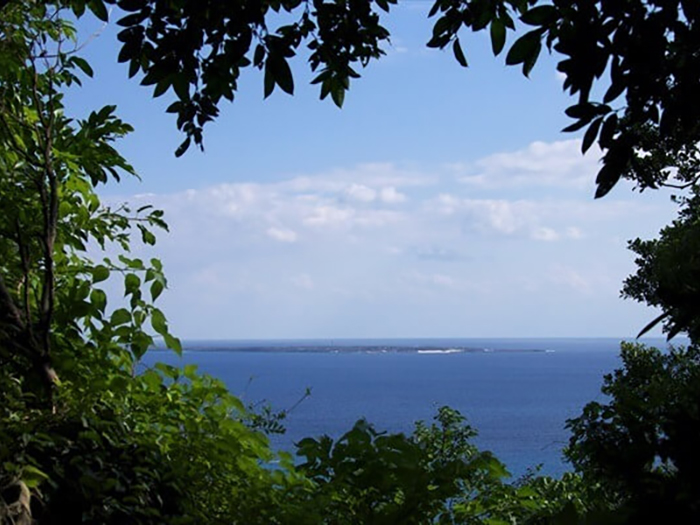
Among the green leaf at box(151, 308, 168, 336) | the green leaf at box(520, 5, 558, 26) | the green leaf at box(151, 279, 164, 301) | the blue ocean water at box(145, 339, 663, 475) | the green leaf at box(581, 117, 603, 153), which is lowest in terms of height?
the blue ocean water at box(145, 339, 663, 475)

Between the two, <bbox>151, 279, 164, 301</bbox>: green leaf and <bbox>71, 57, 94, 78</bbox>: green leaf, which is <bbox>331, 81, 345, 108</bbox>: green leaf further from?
<bbox>71, 57, 94, 78</bbox>: green leaf

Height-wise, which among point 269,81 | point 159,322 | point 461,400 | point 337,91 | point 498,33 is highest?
point 498,33

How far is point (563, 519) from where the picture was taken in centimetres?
131

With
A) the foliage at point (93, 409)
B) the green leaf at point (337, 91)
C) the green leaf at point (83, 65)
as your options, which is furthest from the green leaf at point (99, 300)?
the green leaf at point (83, 65)

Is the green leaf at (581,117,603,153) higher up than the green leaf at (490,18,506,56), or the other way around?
the green leaf at (490,18,506,56)

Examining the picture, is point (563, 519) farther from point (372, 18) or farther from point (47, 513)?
point (372, 18)

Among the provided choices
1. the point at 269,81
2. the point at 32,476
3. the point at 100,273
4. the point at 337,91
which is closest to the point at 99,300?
the point at 100,273

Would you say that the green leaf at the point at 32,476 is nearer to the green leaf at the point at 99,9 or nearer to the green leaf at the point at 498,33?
the green leaf at the point at 99,9

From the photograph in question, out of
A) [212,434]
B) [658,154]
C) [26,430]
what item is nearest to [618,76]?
[212,434]

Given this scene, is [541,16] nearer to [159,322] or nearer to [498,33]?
[498,33]

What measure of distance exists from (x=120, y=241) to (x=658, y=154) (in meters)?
5.88

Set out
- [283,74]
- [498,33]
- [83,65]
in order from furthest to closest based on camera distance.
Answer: [83,65]
[498,33]
[283,74]

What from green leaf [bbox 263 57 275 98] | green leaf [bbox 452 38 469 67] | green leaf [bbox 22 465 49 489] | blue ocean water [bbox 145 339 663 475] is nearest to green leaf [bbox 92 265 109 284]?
green leaf [bbox 22 465 49 489]

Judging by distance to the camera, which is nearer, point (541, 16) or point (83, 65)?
point (541, 16)
